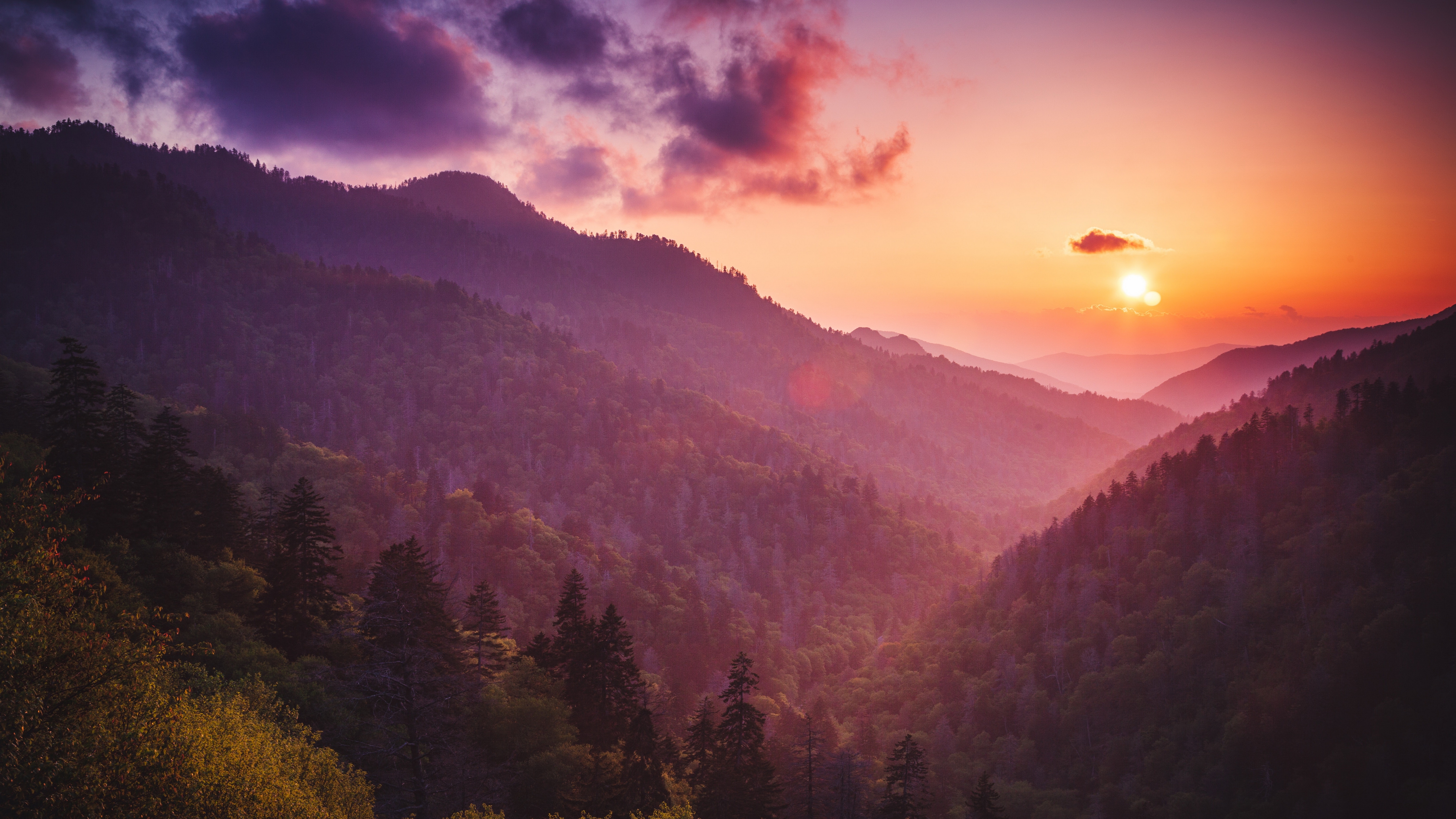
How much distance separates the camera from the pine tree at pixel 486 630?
189 ft

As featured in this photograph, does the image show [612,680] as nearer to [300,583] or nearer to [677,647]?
[300,583]

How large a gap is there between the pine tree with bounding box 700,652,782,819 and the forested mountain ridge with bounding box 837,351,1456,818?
64.1 meters

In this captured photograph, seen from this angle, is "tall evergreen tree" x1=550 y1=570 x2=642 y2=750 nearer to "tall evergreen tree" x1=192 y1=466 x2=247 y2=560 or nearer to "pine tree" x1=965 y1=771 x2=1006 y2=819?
"pine tree" x1=965 y1=771 x2=1006 y2=819

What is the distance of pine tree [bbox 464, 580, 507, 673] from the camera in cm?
5753

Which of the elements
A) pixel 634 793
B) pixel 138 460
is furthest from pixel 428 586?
pixel 138 460

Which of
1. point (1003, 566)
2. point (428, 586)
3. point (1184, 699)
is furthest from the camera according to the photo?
→ point (1003, 566)

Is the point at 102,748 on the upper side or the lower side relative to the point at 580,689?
upper

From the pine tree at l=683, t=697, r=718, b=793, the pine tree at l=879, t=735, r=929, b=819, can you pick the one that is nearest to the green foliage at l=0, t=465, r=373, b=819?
the pine tree at l=683, t=697, r=718, b=793

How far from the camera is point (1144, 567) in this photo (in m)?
139

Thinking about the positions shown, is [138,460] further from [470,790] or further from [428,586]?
[470,790]

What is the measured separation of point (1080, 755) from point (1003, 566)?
6514 centimetres

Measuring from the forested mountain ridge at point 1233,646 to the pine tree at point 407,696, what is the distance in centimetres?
8674

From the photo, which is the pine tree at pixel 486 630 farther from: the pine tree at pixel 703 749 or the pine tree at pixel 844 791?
the pine tree at pixel 844 791

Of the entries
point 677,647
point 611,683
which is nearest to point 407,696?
point 611,683
